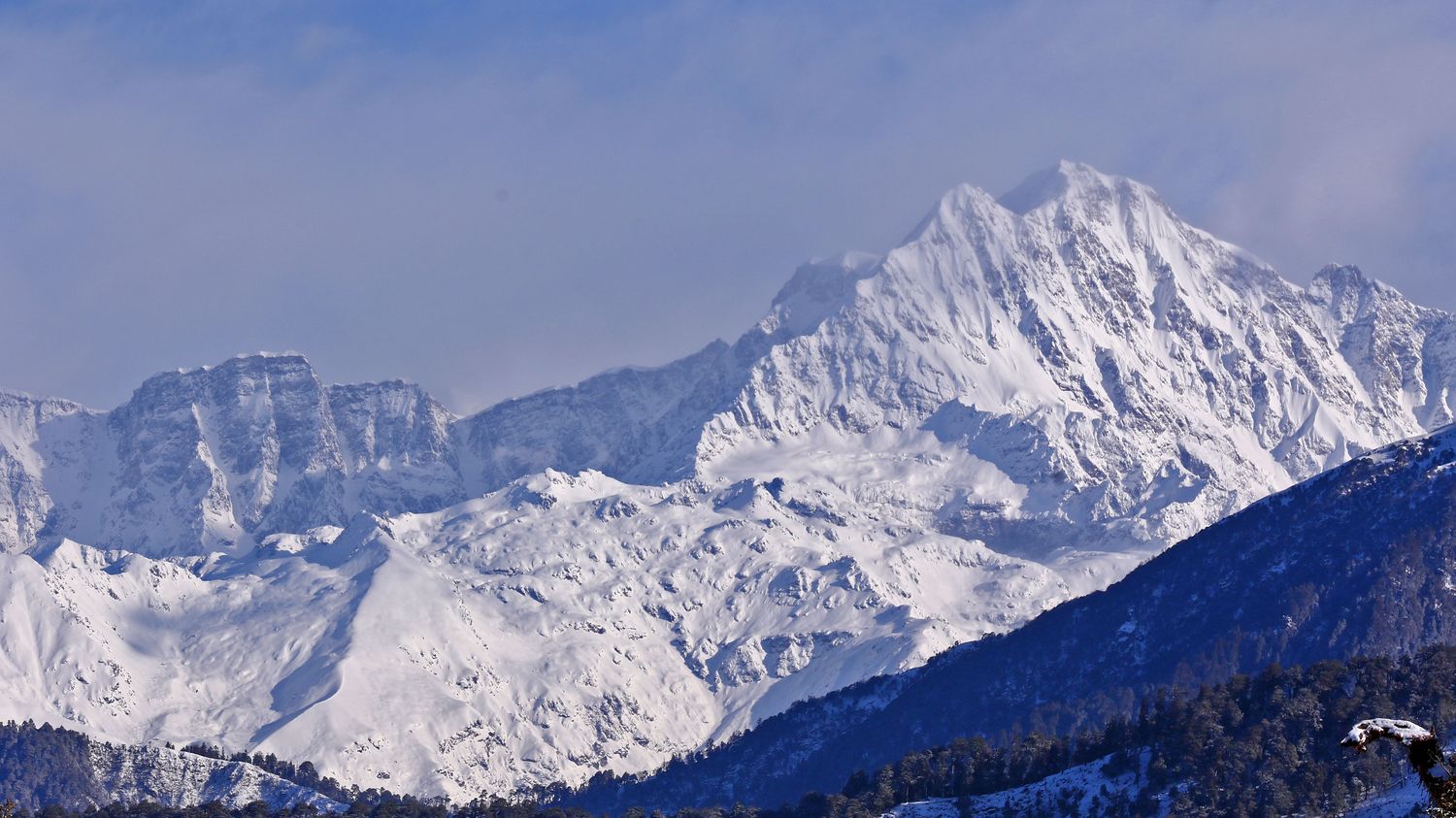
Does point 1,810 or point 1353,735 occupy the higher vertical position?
point 1,810

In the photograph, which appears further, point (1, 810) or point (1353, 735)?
point (1, 810)

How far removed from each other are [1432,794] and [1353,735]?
7.16m

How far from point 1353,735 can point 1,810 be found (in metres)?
61.9

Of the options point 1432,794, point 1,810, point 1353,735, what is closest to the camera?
point 1353,735

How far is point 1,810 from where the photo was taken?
332 ft

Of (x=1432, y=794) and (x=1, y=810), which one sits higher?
(x=1, y=810)

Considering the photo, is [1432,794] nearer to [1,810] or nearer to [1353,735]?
[1353,735]

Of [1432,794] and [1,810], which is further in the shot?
[1,810]

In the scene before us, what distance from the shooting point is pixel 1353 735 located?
6919cm

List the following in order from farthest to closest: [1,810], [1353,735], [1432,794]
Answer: [1,810] → [1432,794] → [1353,735]

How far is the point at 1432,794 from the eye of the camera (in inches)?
2928

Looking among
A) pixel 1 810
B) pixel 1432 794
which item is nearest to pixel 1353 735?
pixel 1432 794

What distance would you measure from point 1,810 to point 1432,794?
6279 cm
